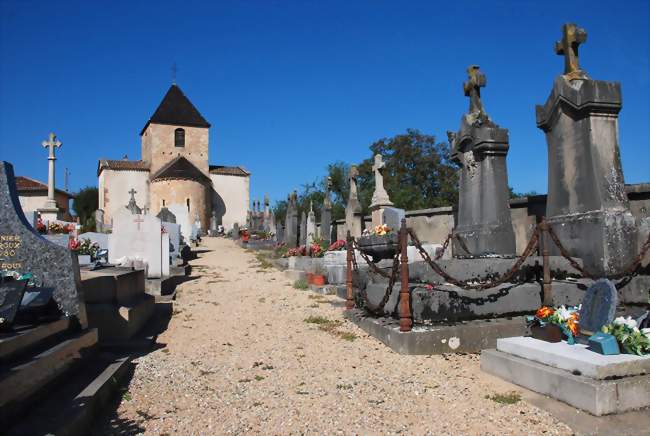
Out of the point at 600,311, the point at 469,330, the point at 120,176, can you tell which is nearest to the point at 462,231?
the point at 469,330

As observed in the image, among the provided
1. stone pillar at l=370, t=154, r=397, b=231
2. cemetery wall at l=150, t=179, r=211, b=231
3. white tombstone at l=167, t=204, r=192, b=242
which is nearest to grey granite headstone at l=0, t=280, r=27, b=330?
stone pillar at l=370, t=154, r=397, b=231

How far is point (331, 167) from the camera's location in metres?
44.4

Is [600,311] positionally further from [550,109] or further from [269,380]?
[550,109]

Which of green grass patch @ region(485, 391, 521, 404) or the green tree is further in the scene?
the green tree

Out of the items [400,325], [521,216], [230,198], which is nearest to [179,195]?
[230,198]

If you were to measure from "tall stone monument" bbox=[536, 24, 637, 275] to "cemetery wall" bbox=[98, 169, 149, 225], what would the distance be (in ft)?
154

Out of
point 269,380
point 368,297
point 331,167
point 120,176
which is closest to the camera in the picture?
point 269,380

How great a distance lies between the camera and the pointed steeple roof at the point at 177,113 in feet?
168

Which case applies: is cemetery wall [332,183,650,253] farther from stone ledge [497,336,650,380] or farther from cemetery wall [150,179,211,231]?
cemetery wall [150,179,211,231]

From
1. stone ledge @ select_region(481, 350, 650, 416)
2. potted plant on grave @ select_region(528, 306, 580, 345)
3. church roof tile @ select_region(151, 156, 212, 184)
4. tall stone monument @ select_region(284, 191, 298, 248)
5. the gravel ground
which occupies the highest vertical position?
church roof tile @ select_region(151, 156, 212, 184)

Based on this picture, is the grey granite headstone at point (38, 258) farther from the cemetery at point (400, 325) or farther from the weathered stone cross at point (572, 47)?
the weathered stone cross at point (572, 47)

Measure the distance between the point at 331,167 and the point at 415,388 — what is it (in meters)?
40.8

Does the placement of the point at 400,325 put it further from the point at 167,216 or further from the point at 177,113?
the point at 177,113

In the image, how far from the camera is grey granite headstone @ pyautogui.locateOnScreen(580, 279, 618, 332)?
13.4 feet
